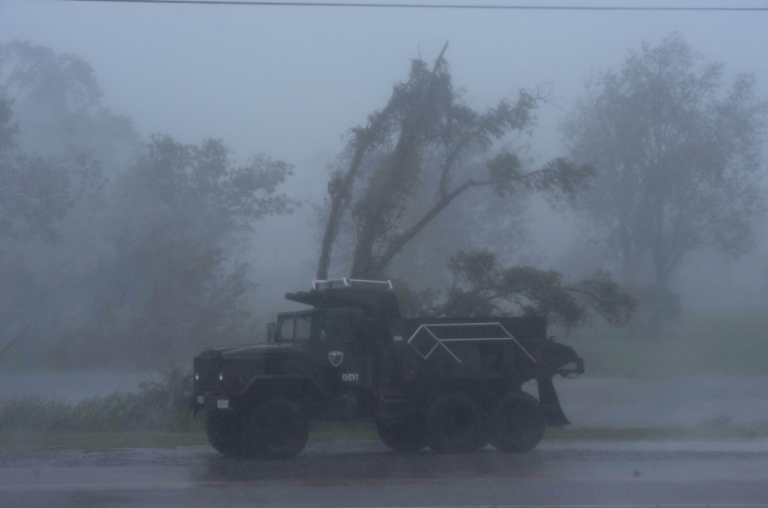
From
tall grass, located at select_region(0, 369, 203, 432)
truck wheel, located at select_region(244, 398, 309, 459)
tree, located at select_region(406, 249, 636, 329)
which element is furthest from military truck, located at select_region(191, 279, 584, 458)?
tree, located at select_region(406, 249, 636, 329)

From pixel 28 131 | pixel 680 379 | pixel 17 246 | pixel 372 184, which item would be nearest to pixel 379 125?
pixel 372 184

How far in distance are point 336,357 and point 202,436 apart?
4.55m

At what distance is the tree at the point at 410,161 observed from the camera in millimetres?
21500

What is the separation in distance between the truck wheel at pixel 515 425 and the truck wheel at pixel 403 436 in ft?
4.16

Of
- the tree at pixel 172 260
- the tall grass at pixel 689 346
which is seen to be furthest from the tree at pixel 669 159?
the tree at pixel 172 260

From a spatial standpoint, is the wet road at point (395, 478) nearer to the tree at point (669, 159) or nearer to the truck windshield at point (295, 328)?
the truck windshield at point (295, 328)

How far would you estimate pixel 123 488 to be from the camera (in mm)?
10250

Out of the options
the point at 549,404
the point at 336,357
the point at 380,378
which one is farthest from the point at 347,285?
the point at 549,404

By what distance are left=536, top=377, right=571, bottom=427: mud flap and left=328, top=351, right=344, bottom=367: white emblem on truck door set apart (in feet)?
11.5

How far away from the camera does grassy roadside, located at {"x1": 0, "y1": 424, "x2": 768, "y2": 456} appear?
15461mm

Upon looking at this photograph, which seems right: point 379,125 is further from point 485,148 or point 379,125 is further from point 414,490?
point 414,490

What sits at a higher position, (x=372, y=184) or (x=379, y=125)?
(x=379, y=125)

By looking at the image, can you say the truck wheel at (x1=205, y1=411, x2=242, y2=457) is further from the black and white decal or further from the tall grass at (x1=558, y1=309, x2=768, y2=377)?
the tall grass at (x1=558, y1=309, x2=768, y2=377)

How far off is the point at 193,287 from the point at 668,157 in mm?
21057
